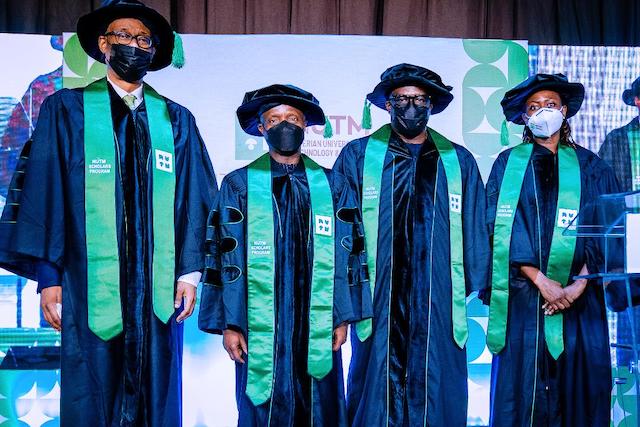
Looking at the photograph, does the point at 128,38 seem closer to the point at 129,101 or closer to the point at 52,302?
the point at 129,101

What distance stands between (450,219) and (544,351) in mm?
806

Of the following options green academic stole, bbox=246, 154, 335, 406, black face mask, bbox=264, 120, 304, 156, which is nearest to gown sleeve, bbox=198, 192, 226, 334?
green academic stole, bbox=246, 154, 335, 406

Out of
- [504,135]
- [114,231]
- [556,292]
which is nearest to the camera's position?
[114,231]

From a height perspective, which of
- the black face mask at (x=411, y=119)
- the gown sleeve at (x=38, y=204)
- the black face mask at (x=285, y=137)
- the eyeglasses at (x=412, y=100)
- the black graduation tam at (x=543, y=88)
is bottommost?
the gown sleeve at (x=38, y=204)

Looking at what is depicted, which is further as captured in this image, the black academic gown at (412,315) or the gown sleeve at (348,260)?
the black academic gown at (412,315)

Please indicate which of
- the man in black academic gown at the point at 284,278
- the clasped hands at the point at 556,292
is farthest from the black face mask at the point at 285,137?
the clasped hands at the point at 556,292

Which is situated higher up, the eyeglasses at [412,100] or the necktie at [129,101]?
the eyeglasses at [412,100]

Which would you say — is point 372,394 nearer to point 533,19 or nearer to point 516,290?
point 516,290

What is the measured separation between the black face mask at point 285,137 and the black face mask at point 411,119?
21.5 inches

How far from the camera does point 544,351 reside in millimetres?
4574

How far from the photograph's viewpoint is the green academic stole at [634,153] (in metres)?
5.88

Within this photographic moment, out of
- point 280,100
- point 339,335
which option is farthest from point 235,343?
point 280,100

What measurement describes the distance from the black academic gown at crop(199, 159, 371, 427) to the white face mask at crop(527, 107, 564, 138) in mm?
1122

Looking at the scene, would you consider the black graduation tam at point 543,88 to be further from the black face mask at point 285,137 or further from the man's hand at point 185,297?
the man's hand at point 185,297
